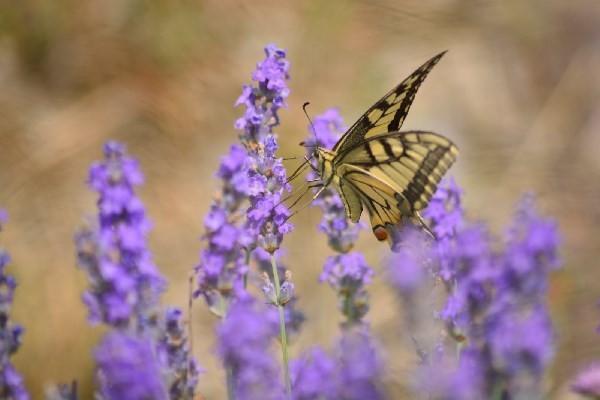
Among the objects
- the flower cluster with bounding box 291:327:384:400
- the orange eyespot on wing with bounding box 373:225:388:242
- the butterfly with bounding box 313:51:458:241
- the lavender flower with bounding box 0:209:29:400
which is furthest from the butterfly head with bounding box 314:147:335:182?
the lavender flower with bounding box 0:209:29:400

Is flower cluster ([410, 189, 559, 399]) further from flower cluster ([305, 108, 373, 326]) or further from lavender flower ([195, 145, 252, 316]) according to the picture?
lavender flower ([195, 145, 252, 316])

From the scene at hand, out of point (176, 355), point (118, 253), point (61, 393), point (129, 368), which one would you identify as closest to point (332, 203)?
point (176, 355)

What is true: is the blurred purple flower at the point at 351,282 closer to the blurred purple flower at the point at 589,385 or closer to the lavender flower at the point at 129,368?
the blurred purple flower at the point at 589,385

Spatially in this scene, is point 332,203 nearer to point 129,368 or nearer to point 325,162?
point 325,162

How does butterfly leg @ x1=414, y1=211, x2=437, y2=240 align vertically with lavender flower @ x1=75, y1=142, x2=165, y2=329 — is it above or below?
above

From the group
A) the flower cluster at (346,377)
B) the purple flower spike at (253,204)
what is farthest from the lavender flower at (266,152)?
the flower cluster at (346,377)

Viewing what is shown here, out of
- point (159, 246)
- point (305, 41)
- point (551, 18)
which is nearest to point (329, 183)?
point (159, 246)
